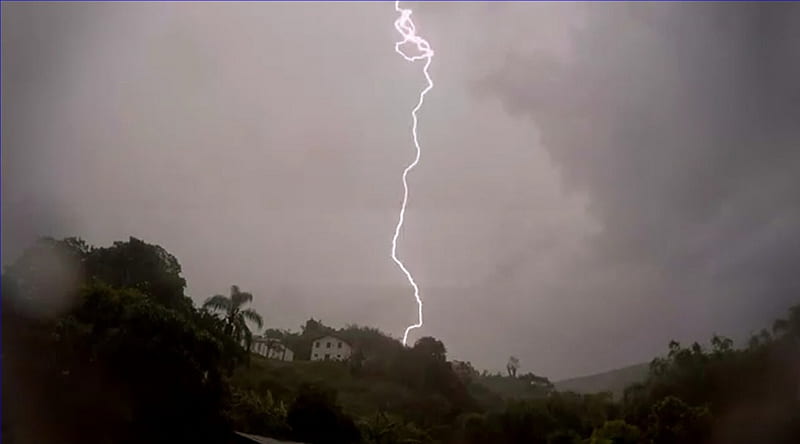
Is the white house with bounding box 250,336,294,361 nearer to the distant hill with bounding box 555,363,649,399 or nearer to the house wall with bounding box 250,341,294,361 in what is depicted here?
the house wall with bounding box 250,341,294,361

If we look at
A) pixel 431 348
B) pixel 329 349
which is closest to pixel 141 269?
pixel 329 349

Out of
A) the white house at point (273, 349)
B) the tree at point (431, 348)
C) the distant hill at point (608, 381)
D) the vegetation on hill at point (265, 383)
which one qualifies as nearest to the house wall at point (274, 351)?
the white house at point (273, 349)

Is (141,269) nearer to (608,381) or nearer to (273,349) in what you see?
(273,349)

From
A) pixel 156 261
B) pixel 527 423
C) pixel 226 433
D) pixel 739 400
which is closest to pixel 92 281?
pixel 156 261

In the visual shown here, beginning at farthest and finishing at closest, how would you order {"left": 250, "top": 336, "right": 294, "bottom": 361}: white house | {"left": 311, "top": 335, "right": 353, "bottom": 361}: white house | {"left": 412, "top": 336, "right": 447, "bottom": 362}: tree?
{"left": 250, "top": 336, "right": 294, "bottom": 361}: white house
{"left": 311, "top": 335, "right": 353, "bottom": 361}: white house
{"left": 412, "top": 336, "right": 447, "bottom": 362}: tree

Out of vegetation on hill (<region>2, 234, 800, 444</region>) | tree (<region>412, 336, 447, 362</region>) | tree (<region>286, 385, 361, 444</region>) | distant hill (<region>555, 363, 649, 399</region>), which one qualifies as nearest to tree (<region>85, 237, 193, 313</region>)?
vegetation on hill (<region>2, 234, 800, 444</region>)


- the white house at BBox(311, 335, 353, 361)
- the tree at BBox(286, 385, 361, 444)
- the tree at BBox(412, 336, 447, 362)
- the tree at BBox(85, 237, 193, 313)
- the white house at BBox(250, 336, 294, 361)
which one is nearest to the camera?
the tree at BBox(286, 385, 361, 444)

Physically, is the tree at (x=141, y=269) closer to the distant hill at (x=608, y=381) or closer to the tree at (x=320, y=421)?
the tree at (x=320, y=421)
